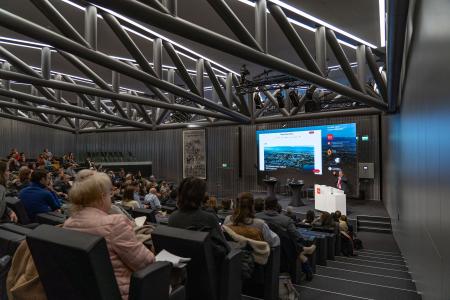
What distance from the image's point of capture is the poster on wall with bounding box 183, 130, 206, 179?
1853 cm

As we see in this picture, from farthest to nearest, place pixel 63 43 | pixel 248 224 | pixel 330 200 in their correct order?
pixel 330 200, pixel 63 43, pixel 248 224

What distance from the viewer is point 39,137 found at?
22.0 m

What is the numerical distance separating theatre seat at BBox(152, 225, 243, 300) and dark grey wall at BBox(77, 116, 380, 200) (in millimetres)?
12190

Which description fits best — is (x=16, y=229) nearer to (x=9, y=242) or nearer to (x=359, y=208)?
(x=9, y=242)

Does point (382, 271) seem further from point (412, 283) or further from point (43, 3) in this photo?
point (43, 3)

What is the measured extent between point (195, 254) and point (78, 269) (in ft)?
2.93

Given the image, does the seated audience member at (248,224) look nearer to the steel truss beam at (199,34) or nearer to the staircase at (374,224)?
the steel truss beam at (199,34)

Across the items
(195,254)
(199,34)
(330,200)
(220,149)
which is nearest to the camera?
(195,254)

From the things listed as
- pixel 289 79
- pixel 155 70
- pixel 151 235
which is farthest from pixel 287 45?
pixel 151 235

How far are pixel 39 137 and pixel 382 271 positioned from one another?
2208cm

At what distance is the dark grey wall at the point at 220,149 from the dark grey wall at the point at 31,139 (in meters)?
1.01

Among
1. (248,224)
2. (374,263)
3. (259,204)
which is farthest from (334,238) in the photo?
(248,224)

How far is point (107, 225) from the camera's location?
1.81 metres

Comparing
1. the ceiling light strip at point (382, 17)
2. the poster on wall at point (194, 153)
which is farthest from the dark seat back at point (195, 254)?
the poster on wall at point (194, 153)
